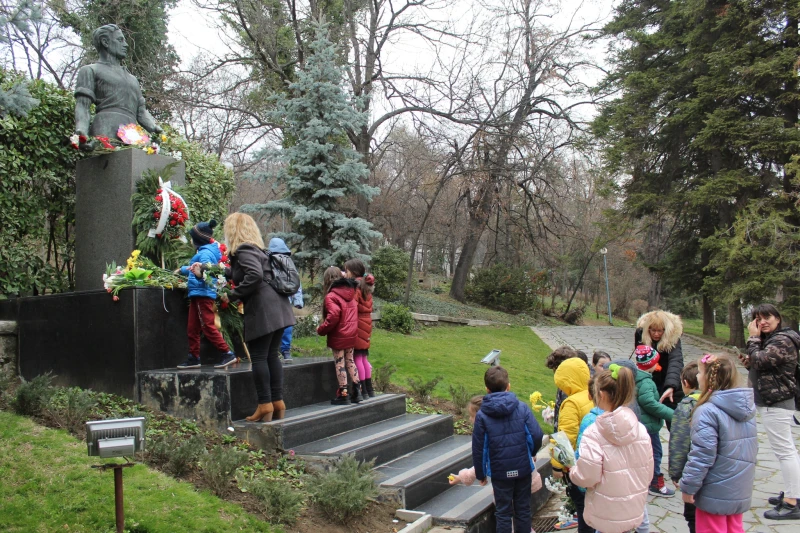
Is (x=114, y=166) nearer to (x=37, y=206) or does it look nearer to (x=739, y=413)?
(x=37, y=206)

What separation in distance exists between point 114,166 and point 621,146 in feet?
56.2

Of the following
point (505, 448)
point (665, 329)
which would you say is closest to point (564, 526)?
point (505, 448)

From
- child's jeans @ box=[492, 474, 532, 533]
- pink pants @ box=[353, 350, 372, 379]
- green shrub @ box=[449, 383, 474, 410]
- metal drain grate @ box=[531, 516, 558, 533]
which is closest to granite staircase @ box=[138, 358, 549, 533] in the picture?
metal drain grate @ box=[531, 516, 558, 533]

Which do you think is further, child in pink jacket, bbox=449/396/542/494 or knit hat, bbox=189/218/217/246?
knit hat, bbox=189/218/217/246

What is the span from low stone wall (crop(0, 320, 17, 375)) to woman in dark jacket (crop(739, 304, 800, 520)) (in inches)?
316

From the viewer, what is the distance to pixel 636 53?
21.5 meters

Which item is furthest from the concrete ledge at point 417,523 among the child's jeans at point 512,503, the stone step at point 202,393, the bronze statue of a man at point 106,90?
the bronze statue of a man at point 106,90

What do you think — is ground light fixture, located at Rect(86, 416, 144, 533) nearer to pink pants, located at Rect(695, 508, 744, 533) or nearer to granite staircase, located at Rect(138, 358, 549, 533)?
granite staircase, located at Rect(138, 358, 549, 533)

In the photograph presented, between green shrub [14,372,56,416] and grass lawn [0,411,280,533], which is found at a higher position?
green shrub [14,372,56,416]

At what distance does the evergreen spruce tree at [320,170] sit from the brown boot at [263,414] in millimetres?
5589

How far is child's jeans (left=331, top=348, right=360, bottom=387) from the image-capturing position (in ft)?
21.9

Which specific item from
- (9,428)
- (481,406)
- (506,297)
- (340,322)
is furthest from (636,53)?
(9,428)

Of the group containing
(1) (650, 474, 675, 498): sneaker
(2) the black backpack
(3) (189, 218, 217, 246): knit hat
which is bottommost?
(1) (650, 474, 675, 498): sneaker

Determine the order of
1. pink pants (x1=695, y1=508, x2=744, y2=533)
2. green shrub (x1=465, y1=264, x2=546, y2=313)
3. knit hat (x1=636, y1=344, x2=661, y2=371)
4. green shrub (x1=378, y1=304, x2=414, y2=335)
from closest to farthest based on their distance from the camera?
1. pink pants (x1=695, y1=508, x2=744, y2=533)
2. knit hat (x1=636, y1=344, x2=661, y2=371)
3. green shrub (x1=378, y1=304, x2=414, y2=335)
4. green shrub (x1=465, y1=264, x2=546, y2=313)
